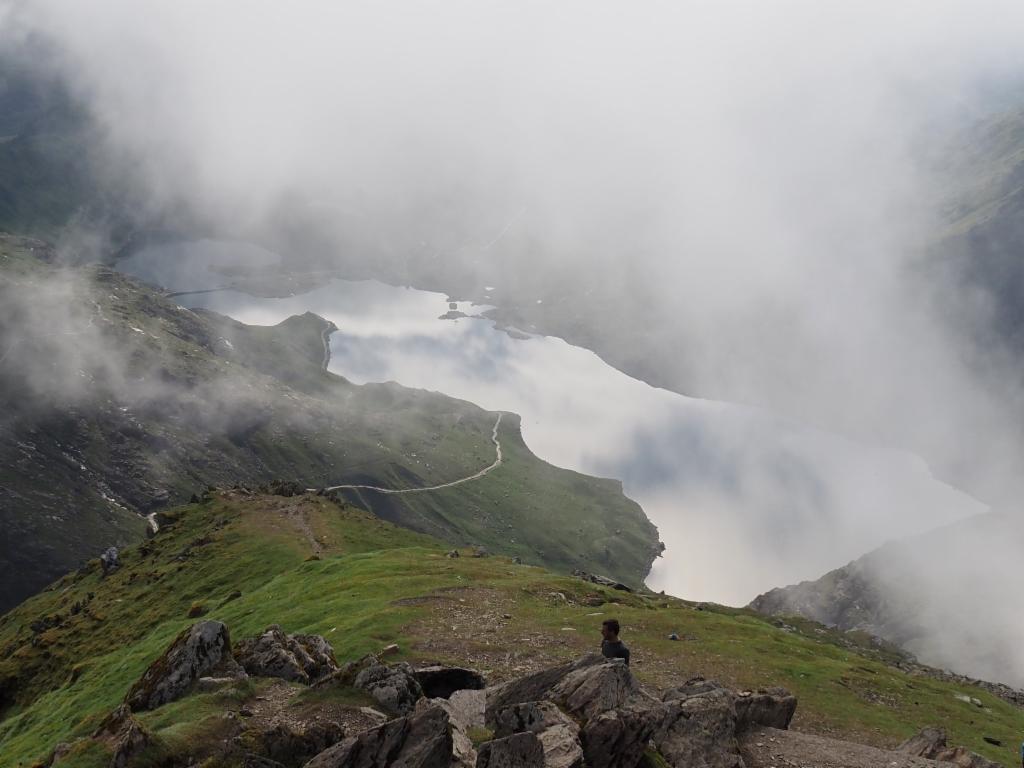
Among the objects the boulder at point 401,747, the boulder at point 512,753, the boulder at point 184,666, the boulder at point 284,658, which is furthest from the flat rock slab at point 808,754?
the boulder at point 184,666

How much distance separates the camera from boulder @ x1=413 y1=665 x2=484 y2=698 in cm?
3578

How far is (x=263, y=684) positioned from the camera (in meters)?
36.1

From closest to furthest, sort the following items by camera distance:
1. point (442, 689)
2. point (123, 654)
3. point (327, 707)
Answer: point (327, 707), point (442, 689), point (123, 654)

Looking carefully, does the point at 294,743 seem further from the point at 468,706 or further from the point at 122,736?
the point at 122,736

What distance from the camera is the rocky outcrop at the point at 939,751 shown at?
32.4 meters

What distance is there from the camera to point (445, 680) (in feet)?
119

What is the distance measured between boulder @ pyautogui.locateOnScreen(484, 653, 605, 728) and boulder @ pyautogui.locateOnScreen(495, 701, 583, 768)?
2.14 m

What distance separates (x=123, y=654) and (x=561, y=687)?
61.3 metres

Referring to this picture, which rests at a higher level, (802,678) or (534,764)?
(802,678)

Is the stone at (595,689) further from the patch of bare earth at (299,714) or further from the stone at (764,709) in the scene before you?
the patch of bare earth at (299,714)

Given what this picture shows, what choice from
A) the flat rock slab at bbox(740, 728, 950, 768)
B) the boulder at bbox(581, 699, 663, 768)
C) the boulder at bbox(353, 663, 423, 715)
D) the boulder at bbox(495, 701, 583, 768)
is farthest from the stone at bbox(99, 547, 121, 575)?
the boulder at bbox(581, 699, 663, 768)

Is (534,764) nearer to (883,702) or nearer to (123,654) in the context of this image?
(883,702)

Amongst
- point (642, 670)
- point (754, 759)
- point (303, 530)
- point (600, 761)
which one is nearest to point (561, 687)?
point (600, 761)

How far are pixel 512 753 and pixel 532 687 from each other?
728cm
